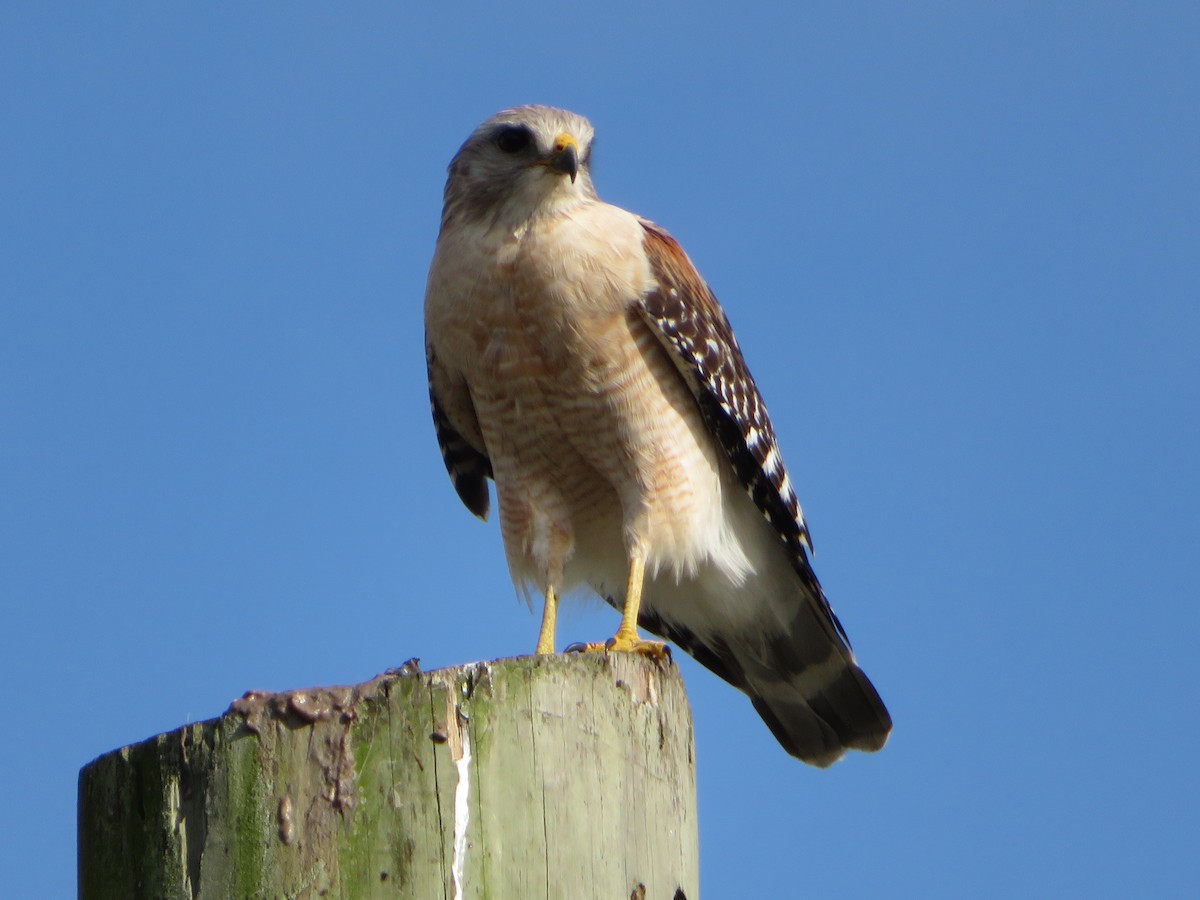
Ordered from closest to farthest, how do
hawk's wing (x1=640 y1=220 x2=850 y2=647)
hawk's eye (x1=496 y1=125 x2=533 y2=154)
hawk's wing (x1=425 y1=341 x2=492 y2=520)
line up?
hawk's wing (x1=640 y1=220 x2=850 y2=647) → hawk's eye (x1=496 y1=125 x2=533 y2=154) → hawk's wing (x1=425 y1=341 x2=492 y2=520)

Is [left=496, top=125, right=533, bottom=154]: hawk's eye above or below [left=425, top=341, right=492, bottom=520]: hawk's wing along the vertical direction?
above

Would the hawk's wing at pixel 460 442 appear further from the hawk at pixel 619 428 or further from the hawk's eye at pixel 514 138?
the hawk's eye at pixel 514 138

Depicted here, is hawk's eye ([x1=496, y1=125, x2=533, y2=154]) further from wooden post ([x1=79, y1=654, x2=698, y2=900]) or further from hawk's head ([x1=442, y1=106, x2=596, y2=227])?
wooden post ([x1=79, y1=654, x2=698, y2=900])

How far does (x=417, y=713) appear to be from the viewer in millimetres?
2787

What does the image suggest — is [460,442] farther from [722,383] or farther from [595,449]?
[722,383]

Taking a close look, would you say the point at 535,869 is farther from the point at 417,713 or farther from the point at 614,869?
the point at 417,713

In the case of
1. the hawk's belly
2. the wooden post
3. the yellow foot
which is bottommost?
the wooden post

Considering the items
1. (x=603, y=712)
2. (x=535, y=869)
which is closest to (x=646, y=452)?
(x=603, y=712)

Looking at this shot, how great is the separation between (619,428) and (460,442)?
3.72 ft

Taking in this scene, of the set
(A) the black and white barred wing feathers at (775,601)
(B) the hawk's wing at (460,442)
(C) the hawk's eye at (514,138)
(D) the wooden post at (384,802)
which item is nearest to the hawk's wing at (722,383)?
(A) the black and white barred wing feathers at (775,601)

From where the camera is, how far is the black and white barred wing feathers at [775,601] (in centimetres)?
550

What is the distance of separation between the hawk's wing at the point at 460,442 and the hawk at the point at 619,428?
12 millimetres

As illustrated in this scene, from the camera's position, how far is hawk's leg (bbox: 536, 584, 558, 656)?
541 centimetres

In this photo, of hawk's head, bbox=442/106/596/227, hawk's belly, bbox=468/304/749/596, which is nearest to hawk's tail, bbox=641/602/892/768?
hawk's belly, bbox=468/304/749/596
